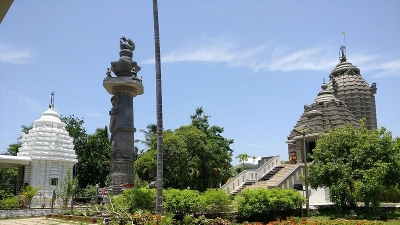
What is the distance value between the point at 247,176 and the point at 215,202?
36.6ft

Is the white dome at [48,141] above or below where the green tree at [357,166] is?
above

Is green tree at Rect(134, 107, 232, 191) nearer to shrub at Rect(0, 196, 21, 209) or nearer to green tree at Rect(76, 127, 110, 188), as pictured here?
shrub at Rect(0, 196, 21, 209)

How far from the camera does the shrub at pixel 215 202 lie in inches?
639

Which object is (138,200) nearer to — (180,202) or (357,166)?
(180,202)

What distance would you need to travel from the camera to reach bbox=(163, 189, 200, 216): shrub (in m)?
15.6

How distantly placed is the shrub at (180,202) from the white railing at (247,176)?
369 inches

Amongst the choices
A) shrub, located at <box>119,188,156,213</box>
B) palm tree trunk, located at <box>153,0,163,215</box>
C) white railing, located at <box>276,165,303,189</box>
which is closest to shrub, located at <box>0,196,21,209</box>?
shrub, located at <box>119,188,156,213</box>

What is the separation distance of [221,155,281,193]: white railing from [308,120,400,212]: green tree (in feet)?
24.0

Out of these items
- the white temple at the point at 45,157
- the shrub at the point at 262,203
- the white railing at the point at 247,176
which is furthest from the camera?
the white temple at the point at 45,157

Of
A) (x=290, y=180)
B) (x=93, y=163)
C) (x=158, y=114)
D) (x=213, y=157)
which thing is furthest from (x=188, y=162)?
(x=93, y=163)

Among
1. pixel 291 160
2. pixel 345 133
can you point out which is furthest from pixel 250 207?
pixel 291 160

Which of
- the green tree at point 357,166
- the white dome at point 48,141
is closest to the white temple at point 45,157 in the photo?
the white dome at point 48,141

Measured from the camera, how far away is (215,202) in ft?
53.8

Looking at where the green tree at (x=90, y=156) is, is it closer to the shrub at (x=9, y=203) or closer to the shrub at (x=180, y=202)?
the shrub at (x=9, y=203)
